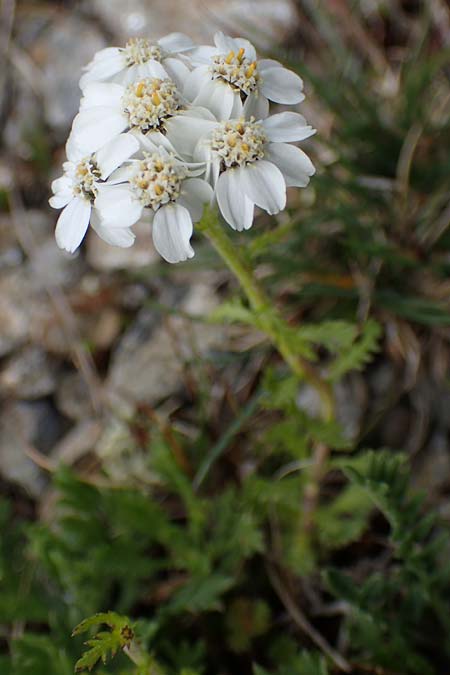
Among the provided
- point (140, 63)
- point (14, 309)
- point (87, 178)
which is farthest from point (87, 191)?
point (14, 309)

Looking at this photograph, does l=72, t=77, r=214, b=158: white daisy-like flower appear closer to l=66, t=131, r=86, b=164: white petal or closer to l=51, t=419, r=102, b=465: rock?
l=66, t=131, r=86, b=164: white petal

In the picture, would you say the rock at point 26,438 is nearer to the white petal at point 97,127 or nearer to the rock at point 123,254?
the rock at point 123,254

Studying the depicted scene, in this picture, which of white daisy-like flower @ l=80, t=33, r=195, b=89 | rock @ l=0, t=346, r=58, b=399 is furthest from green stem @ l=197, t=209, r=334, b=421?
rock @ l=0, t=346, r=58, b=399

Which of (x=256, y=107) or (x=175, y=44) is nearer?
(x=256, y=107)

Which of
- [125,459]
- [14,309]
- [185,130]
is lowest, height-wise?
[125,459]

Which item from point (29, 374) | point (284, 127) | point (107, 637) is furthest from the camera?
point (29, 374)

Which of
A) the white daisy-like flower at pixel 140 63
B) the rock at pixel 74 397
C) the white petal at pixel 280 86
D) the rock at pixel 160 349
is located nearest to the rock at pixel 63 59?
the rock at pixel 160 349

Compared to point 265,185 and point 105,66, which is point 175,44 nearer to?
point 105,66

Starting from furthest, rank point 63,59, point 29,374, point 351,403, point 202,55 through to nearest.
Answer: point 63,59, point 29,374, point 351,403, point 202,55
